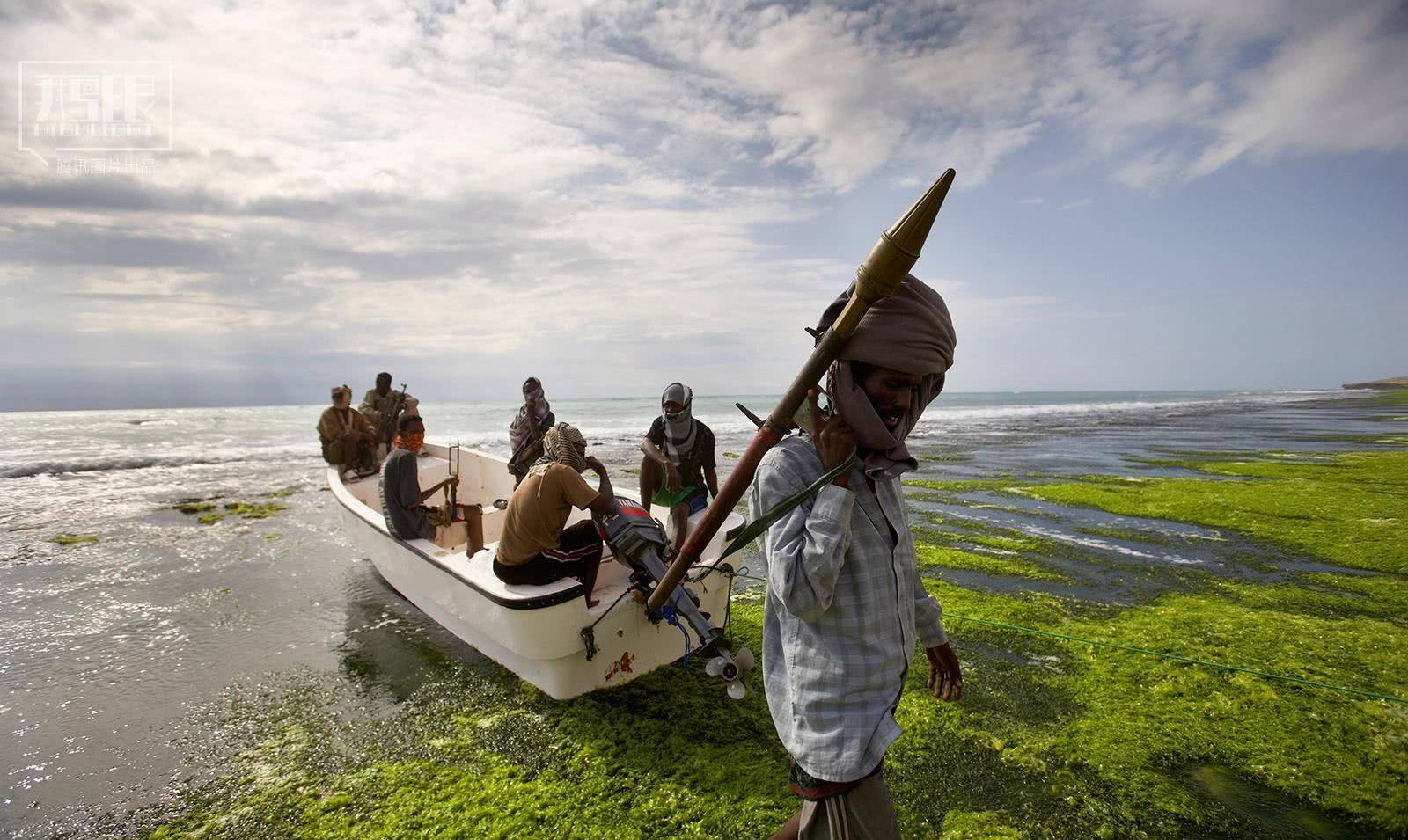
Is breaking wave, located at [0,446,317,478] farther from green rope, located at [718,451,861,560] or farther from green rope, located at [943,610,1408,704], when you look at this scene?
green rope, located at [718,451,861,560]

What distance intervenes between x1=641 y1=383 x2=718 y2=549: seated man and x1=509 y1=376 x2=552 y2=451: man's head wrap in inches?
75.2

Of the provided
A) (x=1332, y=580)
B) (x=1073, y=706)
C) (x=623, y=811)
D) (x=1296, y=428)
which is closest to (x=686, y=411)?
(x=623, y=811)

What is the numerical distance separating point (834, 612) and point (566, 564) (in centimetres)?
292

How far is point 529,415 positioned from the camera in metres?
7.05

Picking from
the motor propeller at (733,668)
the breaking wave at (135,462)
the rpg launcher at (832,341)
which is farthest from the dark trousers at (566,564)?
the breaking wave at (135,462)

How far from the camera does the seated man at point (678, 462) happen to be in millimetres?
5496

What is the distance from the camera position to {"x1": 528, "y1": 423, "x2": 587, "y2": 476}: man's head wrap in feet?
14.1

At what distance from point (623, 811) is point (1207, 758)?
10.9 ft

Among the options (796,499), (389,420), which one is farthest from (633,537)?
(389,420)

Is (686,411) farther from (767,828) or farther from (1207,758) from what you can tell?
(1207,758)

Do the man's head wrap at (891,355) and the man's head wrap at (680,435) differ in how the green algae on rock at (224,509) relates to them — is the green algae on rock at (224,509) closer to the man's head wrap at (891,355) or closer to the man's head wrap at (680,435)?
the man's head wrap at (680,435)

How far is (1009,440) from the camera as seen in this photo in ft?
73.7

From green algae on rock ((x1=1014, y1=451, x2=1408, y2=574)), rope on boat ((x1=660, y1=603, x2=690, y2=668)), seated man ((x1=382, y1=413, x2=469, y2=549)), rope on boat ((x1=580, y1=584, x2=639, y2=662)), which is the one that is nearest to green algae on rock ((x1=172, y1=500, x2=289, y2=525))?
seated man ((x1=382, y1=413, x2=469, y2=549))

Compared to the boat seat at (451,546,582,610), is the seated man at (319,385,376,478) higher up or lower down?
higher up
